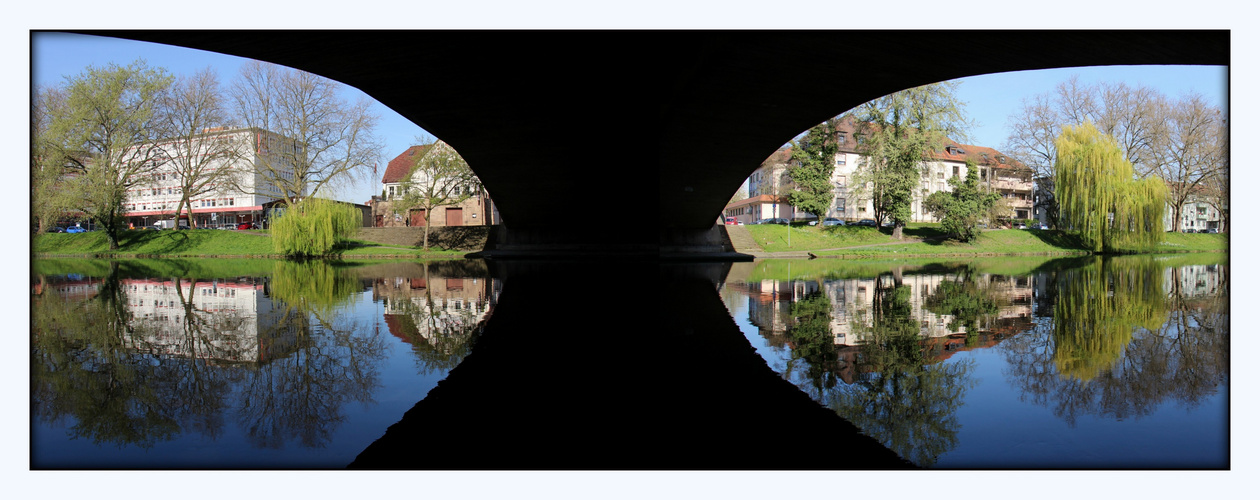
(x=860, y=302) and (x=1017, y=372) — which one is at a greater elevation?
(x=860, y=302)

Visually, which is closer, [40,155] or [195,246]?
[40,155]

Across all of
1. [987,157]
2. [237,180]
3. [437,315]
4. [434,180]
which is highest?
[987,157]

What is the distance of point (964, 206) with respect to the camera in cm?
3472

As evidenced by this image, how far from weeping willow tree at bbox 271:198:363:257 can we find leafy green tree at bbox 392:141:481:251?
4708 millimetres

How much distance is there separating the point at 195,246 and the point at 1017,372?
3672 centimetres

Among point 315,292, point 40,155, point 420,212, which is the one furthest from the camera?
point 420,212

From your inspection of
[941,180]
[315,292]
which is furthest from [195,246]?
[941,180]

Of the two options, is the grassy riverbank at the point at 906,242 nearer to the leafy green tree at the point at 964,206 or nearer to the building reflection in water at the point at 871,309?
the leafy green tree at the point at 964,206

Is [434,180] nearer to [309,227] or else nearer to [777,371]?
[309,227]

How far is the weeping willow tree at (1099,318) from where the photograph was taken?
18.5ft

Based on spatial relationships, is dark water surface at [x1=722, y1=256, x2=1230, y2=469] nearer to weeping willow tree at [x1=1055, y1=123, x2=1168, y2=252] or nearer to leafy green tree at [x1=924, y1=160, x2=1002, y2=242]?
weeping willow tree at [x1=1055, y1=123, x2=1168, y2=252]

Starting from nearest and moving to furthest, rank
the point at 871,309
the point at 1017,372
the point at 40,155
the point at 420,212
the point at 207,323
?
the point at 1017,372, the point at 40,155, the point at 207,323, the point at 871,309, the point at 420,212

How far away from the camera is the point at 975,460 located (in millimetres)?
3262

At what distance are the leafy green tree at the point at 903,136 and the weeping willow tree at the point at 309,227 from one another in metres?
27.5
